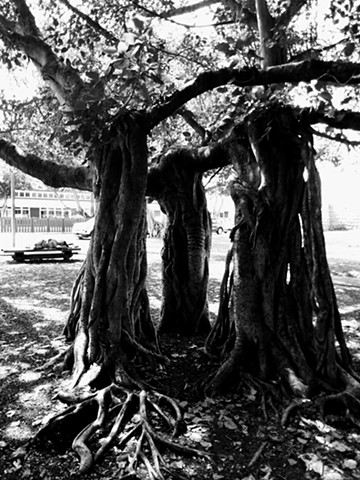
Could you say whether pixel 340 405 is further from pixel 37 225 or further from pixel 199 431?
pixel 37 225

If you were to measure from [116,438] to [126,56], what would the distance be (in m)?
2.70

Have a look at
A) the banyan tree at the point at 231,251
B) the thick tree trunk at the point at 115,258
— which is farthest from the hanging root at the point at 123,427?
the thick tree trunk at the point at 115,258

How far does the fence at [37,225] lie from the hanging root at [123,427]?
27.8 meters

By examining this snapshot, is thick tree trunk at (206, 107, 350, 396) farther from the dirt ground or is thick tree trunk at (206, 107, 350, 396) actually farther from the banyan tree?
the dirt ground

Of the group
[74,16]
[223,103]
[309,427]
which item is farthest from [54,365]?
[74,16]

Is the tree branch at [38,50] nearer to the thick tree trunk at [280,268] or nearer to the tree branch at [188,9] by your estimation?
the tree branch at [188,9]

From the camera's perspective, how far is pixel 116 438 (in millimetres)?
2754

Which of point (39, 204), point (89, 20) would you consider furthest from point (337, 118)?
point (39, 204)

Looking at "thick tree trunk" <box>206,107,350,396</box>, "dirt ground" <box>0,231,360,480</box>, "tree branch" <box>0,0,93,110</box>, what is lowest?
"dirt ground" <box>0,231,360,480</box>

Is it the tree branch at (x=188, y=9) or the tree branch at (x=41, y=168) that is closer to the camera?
the tree branch at (x=41, y=168)

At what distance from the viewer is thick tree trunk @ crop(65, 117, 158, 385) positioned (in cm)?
376

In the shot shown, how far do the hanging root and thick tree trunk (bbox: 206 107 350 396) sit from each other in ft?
2.25

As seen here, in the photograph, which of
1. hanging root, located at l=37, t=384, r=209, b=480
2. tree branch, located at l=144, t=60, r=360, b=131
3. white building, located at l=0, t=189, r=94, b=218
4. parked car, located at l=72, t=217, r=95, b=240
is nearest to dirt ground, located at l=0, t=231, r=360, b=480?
hanging root, located at l=37, t=384, r=209, b=480

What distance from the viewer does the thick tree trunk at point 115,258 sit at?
3760 mm
